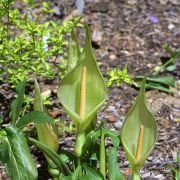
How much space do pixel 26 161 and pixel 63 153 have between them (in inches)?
8.5

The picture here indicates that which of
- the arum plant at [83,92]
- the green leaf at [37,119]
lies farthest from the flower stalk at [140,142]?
the green leaf at [37,119]

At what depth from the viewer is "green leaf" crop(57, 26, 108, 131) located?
1.56m

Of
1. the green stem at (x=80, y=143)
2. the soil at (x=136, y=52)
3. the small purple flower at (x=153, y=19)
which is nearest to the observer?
the green stem at (x=80, y=143)

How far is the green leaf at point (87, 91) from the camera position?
1562 mm

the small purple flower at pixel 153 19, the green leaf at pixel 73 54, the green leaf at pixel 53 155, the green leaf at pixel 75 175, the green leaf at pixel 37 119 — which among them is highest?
the green leaf at pixel 73 54

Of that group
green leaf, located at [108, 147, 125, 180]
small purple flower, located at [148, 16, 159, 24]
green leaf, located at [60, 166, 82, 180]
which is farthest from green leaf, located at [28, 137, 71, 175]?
small purple flower, located at [148, 16, 159, 24]

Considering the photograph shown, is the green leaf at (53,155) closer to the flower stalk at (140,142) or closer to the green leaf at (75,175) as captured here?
the green leaf at (75,175)

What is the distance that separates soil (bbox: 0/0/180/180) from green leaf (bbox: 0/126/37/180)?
530 mm

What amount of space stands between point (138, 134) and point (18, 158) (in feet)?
1.18

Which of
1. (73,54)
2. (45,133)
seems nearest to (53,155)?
(45,133)

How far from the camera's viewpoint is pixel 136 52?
117 inches

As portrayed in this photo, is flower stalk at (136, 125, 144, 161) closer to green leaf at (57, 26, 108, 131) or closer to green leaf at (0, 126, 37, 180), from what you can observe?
green leaf at (57, 26, 108, 131)

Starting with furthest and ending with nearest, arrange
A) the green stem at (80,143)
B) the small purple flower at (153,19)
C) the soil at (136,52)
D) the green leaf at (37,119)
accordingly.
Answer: the small purple flower at (153,19) < the soil at (136,52) < the green stem at (80,143) < the green leaf at (37,119)

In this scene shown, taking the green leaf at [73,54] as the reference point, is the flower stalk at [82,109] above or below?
below
